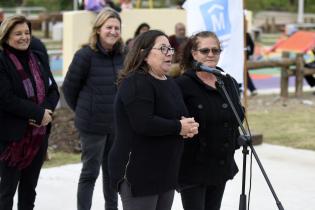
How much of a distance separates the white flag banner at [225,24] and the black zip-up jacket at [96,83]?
2914 mm

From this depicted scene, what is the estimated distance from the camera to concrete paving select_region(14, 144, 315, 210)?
705 cm

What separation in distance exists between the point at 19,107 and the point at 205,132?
55.3 inches

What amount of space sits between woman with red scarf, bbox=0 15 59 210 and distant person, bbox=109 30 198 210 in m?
1.11

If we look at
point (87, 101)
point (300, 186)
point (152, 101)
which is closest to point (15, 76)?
point (87, 101)

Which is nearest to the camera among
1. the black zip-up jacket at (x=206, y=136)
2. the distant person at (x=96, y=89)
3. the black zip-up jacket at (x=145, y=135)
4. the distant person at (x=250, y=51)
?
the black zip-up jacket at (x=145, y=135)

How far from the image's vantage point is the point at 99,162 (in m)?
6.14

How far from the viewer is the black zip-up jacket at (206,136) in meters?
4.71

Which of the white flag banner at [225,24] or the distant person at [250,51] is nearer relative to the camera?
the white flag banner at [225,24]

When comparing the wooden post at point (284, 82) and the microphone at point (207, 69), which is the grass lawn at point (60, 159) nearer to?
the microphone at point (207, 69)

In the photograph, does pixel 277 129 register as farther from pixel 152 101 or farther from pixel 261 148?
pixel 152 101

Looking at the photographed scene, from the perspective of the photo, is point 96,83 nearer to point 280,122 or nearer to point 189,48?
point 189,48

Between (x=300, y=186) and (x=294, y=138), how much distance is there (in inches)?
109

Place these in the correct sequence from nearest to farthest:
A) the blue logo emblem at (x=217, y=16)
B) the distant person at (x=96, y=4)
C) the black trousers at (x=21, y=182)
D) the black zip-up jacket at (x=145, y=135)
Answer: the black zip-up jacket at (x=145, y=135), the black trousers at (x=21, y=182), the blue logo emblem at (x=217, y=16), the distant person at (x=96, y=4)

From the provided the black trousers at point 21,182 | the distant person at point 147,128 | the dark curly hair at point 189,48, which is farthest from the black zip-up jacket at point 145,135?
the black trousers at point 21,182
